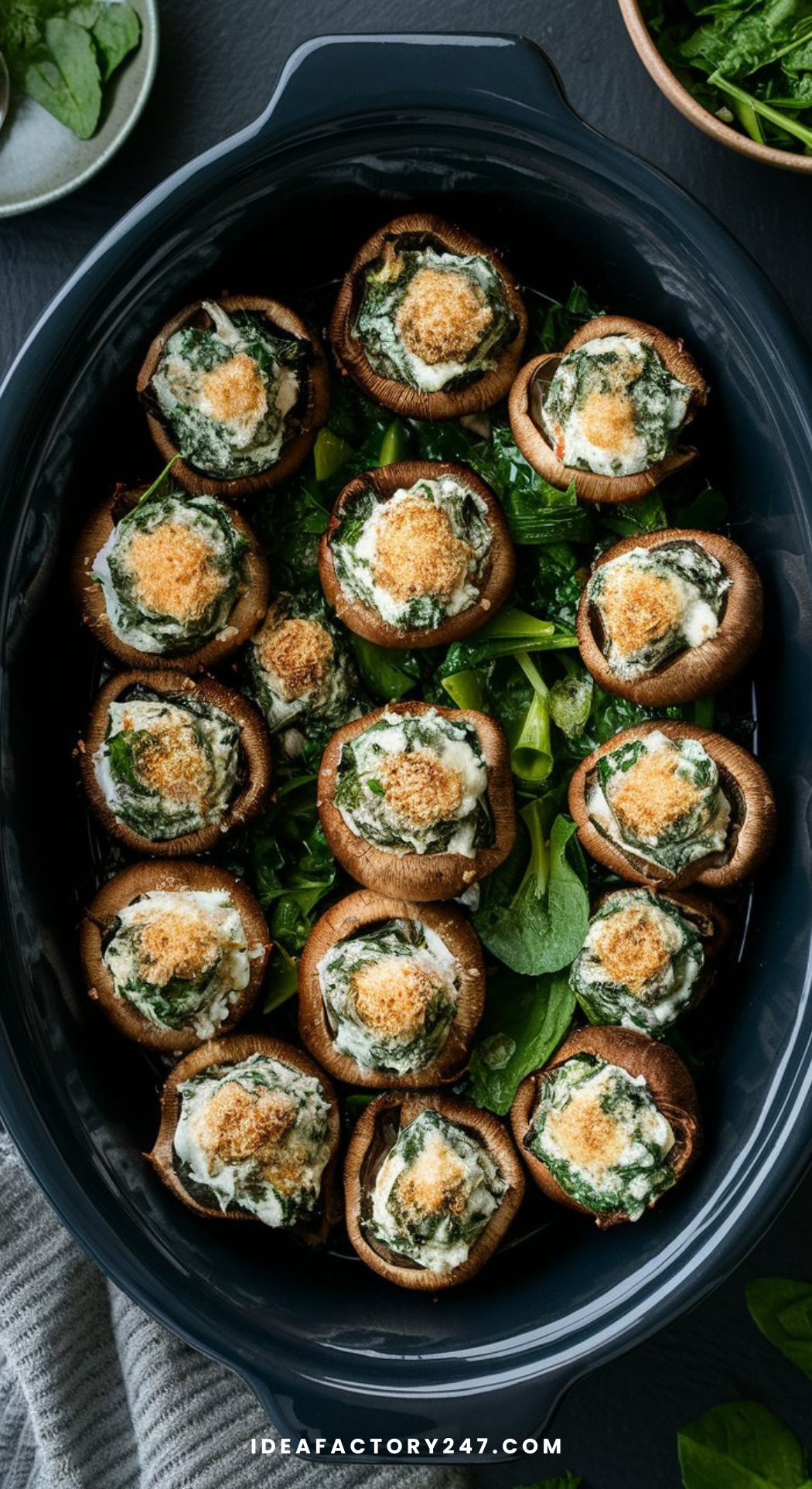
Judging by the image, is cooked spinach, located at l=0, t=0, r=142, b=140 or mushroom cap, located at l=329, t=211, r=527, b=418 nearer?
mushroom cap, located at l=329, t=211, r=527, b=418

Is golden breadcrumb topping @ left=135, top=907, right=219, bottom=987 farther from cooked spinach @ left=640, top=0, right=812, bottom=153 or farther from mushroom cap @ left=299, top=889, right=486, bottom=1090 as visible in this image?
cooked spinach @ left=640, top=0, right=812, bottom=153

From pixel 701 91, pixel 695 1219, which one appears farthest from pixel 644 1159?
pixel 701 91

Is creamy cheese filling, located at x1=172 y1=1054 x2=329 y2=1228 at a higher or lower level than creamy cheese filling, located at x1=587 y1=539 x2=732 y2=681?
lower

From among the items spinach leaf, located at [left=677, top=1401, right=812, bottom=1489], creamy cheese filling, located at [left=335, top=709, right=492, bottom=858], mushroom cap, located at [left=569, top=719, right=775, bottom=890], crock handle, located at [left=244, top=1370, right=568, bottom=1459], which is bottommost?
spinach leaf, located at [left=677, top=1401, right=812, bottom=1489]

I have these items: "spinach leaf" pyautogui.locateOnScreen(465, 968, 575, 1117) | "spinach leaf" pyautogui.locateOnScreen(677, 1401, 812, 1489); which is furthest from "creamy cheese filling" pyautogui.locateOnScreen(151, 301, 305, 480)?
"spinach leaf" pyautogui.locateOnScreen(677, 1401, 812, 1489)

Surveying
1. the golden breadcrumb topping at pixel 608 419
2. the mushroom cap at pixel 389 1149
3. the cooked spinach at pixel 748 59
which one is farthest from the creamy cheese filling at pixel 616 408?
the mushroom cap at pixel 389 1149

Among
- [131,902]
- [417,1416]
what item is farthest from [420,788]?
[417,1416]

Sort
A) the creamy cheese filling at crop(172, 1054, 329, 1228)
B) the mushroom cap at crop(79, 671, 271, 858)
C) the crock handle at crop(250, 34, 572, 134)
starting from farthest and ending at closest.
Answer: the mushroom cap at crop(79, 671, 271, 858), the creamy cheese filling at crop(172, 1054, 329, 1228), the crock handle at crop(250, 34, 572, 134)
